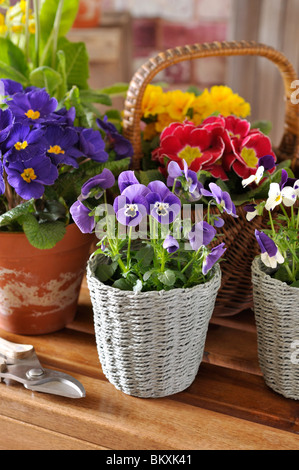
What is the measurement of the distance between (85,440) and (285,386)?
29 cm

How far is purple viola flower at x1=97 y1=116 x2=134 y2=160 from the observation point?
936 mm

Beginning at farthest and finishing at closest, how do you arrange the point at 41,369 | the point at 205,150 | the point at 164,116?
1. the point at 164,116
2. the point at 205,150
3. the point at 41,369

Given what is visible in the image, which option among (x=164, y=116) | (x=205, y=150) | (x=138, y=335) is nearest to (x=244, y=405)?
(x=138, y=335)

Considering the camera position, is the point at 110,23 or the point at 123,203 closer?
the point at 123,203

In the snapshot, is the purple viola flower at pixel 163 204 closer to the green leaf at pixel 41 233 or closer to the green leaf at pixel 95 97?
the green leaf at pixel 41 233

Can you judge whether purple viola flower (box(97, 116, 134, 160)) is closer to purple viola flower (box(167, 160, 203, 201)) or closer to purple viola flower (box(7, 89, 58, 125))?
purple viola flower (box(7, 89, 58, 125))

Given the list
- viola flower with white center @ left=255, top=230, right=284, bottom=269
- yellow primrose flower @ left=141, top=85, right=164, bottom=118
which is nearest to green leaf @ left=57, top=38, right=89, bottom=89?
yellow primrose flower @ left=141, top=85, right=164, bottom=118

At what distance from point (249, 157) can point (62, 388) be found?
1.56ft

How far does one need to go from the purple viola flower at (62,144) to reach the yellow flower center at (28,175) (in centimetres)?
5

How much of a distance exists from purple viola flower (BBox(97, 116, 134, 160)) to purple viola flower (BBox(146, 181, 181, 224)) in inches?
11.3

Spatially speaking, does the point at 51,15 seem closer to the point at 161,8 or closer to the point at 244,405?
the point at 244,405

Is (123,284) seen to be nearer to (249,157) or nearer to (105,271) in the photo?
(105,271)

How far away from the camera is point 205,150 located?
0.89 metres

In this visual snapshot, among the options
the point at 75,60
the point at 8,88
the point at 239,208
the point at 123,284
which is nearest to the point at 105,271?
the point at 123,284
